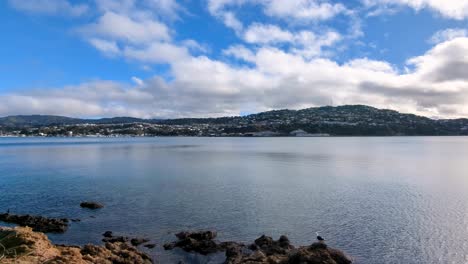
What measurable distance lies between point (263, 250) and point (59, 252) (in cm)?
1218

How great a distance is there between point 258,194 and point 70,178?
3226 cm

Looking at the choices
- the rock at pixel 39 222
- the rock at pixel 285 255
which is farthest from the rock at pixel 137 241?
the rock at pixel 39 222

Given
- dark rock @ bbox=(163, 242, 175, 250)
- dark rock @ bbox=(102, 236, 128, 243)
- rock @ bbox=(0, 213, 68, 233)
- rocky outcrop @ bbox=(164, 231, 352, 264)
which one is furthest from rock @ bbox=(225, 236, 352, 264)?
rock @ bbox=(0, 213, 68, 233)

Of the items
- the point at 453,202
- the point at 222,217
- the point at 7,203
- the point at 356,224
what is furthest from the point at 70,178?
the point at 453,202

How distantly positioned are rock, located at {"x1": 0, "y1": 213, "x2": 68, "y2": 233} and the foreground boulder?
18.6ft

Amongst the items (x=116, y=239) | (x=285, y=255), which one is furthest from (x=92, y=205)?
(x=285, y=255)

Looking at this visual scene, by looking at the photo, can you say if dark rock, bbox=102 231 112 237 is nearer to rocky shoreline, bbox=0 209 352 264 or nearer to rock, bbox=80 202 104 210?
rocky shoreline, bbox=0 209 352 264

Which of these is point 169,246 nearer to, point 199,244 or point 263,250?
point 199,244

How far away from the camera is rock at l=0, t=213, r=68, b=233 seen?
1139 inches

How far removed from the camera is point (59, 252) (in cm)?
2119

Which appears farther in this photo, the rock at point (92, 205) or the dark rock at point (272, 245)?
the rock at point (92, 205)

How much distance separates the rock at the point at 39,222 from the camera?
28.9 m

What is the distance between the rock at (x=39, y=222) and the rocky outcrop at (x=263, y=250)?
1015 cm

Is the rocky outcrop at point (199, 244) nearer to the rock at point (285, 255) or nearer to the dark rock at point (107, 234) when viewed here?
the rock at point (285, 255)
